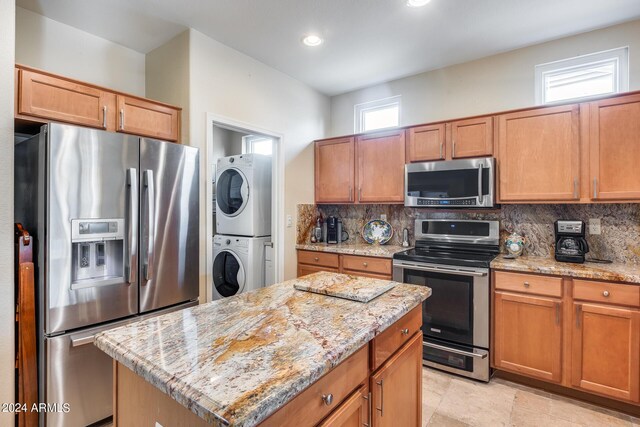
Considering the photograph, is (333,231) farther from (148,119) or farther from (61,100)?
(61,100)

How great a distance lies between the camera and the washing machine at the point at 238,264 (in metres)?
3.52

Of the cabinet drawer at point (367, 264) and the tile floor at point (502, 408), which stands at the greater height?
the cabinet drawer at point (367, 264)

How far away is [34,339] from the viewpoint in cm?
179

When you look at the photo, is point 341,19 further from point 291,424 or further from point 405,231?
point 291,424

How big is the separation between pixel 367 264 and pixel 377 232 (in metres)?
0.63

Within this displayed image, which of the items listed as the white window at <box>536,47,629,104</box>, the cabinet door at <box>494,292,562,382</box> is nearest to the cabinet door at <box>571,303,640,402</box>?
the cabinet door at <box>494,292,562,382</box>

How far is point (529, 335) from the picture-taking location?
2416mm

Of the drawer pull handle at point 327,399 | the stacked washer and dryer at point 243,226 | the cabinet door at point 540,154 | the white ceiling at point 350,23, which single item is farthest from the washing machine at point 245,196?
the drawer pull handle at point 327,399

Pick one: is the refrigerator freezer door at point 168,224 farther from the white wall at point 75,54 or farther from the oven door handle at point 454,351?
the oven door handle at point 454,351

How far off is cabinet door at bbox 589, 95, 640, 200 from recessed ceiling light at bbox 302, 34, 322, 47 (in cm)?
217

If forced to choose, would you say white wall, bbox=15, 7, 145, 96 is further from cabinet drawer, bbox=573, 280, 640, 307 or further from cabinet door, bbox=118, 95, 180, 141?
cabinet drawer, bbox=573, 280, 640, 307

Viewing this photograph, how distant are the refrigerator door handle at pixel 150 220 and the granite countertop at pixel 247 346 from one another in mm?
908

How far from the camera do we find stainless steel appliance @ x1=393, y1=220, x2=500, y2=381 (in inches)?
101

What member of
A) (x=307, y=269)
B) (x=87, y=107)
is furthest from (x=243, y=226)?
(x=87, y=107)
